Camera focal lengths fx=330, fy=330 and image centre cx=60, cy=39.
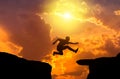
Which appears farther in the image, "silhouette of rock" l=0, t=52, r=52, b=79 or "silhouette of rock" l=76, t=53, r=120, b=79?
"silhouette of rock" l=0, t=52, r=52, b=79

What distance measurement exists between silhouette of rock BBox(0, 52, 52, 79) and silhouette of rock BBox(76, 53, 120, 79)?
4202mm

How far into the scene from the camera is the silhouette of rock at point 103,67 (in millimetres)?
33219

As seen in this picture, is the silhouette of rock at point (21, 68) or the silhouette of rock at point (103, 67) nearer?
the silhouette of rock at point (103, 67)

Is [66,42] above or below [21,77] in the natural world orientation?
above

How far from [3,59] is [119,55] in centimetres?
1167

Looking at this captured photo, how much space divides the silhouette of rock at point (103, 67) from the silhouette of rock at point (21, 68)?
13.8 ft

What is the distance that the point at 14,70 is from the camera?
112ft

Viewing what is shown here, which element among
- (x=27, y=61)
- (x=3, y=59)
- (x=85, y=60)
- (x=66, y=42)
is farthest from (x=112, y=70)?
(x=3, y=59)

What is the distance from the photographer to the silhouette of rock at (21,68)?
33.5m

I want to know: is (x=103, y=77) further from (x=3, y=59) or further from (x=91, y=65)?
(x=3, y=59)

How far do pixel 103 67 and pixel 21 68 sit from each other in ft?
27.9

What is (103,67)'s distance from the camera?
34.2 metres

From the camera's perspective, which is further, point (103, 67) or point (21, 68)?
point (21, 68)

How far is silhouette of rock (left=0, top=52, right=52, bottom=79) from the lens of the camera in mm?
33531
